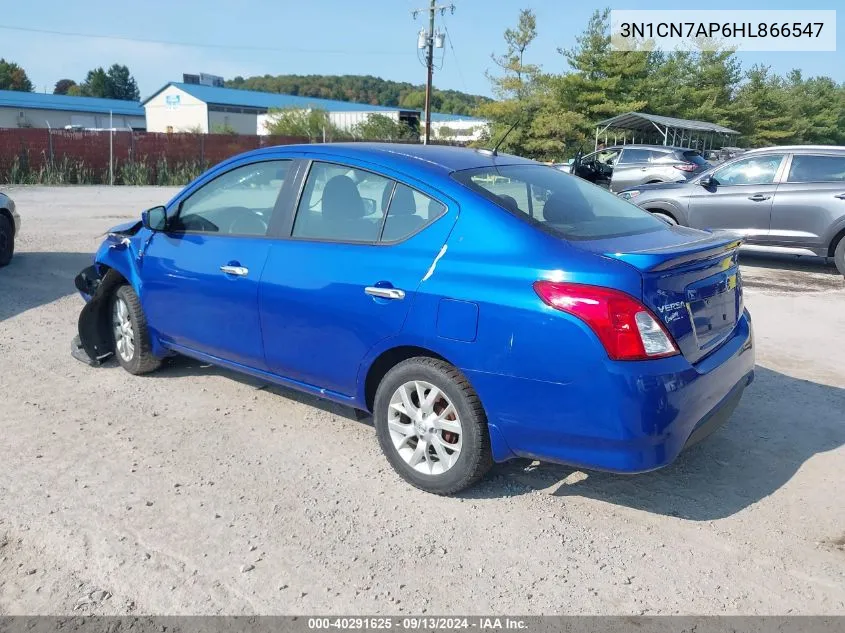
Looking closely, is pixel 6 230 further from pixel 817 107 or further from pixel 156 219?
pixel 817 107

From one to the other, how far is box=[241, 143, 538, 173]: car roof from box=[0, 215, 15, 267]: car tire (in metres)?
6.17

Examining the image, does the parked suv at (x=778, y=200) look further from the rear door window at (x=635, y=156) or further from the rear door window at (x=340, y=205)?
the rear door window at (x=340, y=205)

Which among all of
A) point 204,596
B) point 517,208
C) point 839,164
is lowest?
point 204,596

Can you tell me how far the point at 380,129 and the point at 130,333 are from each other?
38538mm

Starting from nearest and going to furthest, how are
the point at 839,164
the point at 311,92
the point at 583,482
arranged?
the point at 583,482 < the point at 839,164 < the point at 311,92

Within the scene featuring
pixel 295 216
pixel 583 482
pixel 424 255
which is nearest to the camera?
pixel 424 255

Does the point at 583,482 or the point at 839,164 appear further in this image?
the point at 839,164

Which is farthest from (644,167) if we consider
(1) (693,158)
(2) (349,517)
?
(2) (349,517)

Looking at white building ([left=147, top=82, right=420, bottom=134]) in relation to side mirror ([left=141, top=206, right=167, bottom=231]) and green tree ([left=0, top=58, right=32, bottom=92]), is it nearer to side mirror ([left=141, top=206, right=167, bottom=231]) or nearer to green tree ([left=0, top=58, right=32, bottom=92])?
green tree ([left=0, top=58, right=32, bottom=92])

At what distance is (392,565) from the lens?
304 centimetres

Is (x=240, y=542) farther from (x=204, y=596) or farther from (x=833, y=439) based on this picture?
(x=833, y=439)

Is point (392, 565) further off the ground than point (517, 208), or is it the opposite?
point (517, 208)

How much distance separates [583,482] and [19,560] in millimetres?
2613

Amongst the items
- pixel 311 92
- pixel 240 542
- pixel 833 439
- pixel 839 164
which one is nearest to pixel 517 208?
pixel 240 542
